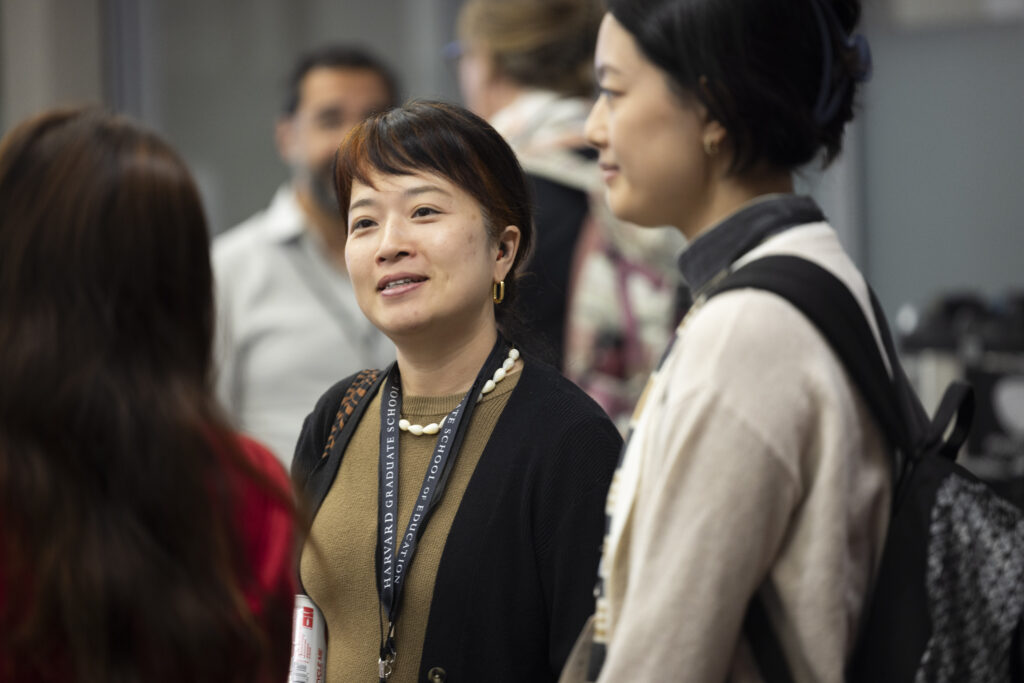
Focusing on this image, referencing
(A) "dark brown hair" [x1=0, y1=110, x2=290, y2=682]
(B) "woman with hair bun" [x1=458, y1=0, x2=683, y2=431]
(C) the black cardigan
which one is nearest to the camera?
(A) "dark brown hair" [x1=0, y1=110, x2=290, y2=682]

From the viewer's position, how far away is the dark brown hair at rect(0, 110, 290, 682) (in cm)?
115

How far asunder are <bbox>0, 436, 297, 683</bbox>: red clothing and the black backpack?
503mm

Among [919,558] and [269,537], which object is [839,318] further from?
[269,537]

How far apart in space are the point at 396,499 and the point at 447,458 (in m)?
0.08

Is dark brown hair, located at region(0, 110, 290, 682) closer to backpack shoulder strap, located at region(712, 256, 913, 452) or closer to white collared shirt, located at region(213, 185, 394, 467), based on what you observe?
backpack shoulder strap, located at region(712, 256, 913, 452)

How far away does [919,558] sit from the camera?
1295 mm

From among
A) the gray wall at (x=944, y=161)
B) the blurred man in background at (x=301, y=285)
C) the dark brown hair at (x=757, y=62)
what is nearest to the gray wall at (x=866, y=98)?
the gray wall at (x=944, y=161)

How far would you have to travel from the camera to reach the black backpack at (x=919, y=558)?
1.27 metres

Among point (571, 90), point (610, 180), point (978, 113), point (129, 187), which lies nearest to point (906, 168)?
point (978, 113)

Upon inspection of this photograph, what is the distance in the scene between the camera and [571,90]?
2865mm

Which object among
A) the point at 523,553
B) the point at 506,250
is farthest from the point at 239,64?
the point at 523,553

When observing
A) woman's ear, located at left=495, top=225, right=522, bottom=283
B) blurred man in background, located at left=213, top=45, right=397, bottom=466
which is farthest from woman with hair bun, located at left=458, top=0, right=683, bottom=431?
woman's ear, located at left=495, top=225, right=522, bottom=283

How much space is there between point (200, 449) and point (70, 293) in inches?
7.8

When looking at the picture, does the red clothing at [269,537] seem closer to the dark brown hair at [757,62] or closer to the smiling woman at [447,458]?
the smiling woman at [447,458]
